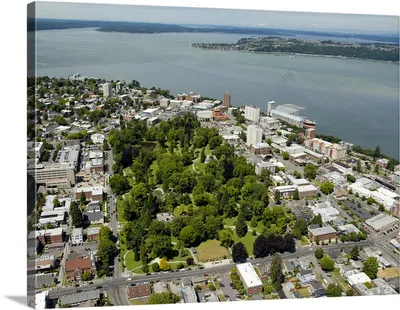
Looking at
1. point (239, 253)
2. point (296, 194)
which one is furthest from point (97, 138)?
point (239, 253)

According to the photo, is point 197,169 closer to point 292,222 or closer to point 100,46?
point 292,222

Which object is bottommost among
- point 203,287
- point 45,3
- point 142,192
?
point 203,287

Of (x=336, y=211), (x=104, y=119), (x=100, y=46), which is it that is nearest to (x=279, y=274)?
(x=336, y=211)

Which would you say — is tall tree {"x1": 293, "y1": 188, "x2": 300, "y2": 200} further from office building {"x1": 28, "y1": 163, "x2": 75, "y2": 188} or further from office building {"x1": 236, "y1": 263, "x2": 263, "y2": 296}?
office building {"x1": 28, "y1": 163, "x2": 75, "y2": 188}

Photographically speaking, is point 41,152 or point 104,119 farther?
point 104,119

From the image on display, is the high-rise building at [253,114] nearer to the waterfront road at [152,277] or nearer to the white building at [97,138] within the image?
the white building at [97,138]

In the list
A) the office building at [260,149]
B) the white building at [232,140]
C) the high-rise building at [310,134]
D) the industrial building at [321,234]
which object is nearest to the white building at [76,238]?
the industrial building at [321,234]

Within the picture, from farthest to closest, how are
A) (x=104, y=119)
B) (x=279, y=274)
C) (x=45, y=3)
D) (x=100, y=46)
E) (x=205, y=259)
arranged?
(x=100, y=46) → (x=104, y=119) → (x=205, y=259) → (x=279, y=274) → (x=45, y=3)
